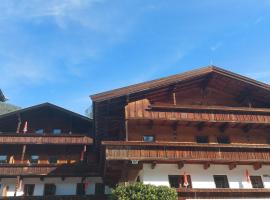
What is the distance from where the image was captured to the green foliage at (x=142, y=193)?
18312 mm

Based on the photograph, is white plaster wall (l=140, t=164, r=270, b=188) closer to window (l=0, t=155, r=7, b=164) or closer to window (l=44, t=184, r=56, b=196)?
window (l=44, t=184, r=56, b=196)

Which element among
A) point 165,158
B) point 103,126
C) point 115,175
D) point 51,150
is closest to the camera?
point 165,158

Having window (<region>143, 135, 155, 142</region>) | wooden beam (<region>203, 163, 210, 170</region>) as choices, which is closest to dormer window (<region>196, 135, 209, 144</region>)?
wooden beam (<region>203, 163, 210, 170</region>)

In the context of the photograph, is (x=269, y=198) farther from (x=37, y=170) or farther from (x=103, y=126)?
(x=37, y=170)

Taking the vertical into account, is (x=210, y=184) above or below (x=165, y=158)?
below

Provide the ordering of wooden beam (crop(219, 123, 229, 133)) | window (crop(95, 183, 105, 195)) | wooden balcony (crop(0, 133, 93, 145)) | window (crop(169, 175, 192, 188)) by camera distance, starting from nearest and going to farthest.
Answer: window (crop(169, 175, 192, 188)) < wooden beam (crop(219, 123, 229, 133)) < window (crop(95, 183, 105, 195)) < wooden balcony (crop(0, 133, 93, 145))

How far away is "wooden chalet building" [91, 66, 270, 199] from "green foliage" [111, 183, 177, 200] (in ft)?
5.02

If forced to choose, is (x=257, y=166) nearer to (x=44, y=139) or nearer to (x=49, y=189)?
(x=49, y=189)

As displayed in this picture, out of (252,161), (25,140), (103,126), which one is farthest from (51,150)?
(252,161)

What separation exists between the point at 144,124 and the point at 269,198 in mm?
8590

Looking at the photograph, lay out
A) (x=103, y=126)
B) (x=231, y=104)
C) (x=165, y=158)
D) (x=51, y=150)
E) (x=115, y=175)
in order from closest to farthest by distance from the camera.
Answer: (x=165, y=158)
(x=115, y=175)
(x=103, y=126)
(x=231, y=104)
(x=51, y=150)

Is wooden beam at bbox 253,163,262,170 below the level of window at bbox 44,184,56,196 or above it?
above

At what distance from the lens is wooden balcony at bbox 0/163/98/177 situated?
25.3 meters

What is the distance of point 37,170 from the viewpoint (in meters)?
25.7
